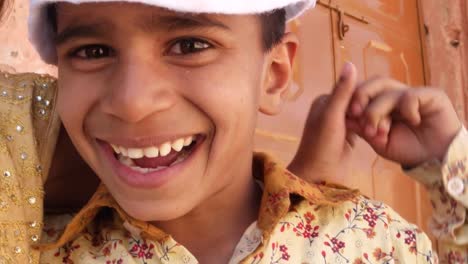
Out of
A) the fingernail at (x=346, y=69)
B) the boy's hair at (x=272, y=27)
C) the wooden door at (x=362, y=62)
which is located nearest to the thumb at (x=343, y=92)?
the fingernail at (x=346, y=69)

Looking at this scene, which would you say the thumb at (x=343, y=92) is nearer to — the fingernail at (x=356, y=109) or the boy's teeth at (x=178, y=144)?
the fingernail at (x=356, y=109)

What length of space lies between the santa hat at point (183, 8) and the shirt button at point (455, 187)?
1.32 ft

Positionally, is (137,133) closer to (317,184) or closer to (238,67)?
(238,67)

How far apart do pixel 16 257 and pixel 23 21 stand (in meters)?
0.86

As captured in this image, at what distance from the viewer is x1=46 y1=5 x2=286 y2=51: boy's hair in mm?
1124

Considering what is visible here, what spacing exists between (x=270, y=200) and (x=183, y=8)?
1.39 ft

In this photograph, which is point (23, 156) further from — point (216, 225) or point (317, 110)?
point (317, 110)

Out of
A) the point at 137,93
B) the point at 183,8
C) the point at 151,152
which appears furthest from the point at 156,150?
the point at 183,8

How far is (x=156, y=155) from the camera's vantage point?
1034 mm

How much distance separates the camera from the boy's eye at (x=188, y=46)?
1.02m

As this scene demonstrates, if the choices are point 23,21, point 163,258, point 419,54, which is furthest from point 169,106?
point 419,54

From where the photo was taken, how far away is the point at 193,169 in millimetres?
1037

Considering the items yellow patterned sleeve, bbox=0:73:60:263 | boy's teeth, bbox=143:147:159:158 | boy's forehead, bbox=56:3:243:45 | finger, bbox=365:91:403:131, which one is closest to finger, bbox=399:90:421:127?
finger, bbox=365:91:403:131

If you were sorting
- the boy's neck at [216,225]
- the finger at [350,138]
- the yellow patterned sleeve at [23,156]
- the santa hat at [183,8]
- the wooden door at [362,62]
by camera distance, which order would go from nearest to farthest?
the santa hat at [183,8] → the yellow patterned sleeve at [23,156] → the boy's neck at [216,225] → the finger at [350,138] → the wooden door at [362,62]
